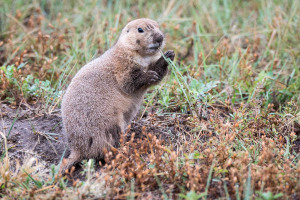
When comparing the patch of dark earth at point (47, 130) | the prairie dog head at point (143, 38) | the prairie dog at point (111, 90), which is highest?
the prairie dog head at point (143, 38)

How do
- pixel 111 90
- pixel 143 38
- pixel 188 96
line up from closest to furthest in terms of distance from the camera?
pixel 111 90 < pixel 143 38 < pixel 188 96

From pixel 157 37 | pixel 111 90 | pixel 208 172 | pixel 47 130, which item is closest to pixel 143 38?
pixel 157 37

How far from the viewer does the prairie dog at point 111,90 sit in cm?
370

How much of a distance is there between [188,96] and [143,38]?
93 cm

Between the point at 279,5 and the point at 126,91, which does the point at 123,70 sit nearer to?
the point at 126,91

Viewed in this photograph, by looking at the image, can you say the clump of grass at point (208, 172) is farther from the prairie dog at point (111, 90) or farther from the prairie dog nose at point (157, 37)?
the prairie dog nose at point (157, 37)

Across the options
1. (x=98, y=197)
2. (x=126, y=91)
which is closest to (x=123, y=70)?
(x=126, y=91)

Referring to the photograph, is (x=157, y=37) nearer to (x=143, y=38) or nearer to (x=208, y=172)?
(x=143, y=38)

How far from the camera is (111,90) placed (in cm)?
390

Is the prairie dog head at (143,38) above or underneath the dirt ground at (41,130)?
above

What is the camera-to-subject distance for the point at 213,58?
19.0 ft

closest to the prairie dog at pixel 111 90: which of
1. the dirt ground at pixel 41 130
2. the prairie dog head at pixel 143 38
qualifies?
the prairie dog head at pixel 143 38

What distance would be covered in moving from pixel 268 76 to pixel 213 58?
115cm

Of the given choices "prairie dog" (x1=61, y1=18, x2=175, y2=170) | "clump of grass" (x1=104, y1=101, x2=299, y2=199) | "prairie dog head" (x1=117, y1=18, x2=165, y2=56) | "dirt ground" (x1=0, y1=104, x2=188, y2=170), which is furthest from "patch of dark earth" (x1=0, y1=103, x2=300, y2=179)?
"prairie dog head" (x1=117, y1=18, x2=165, y2=56)
